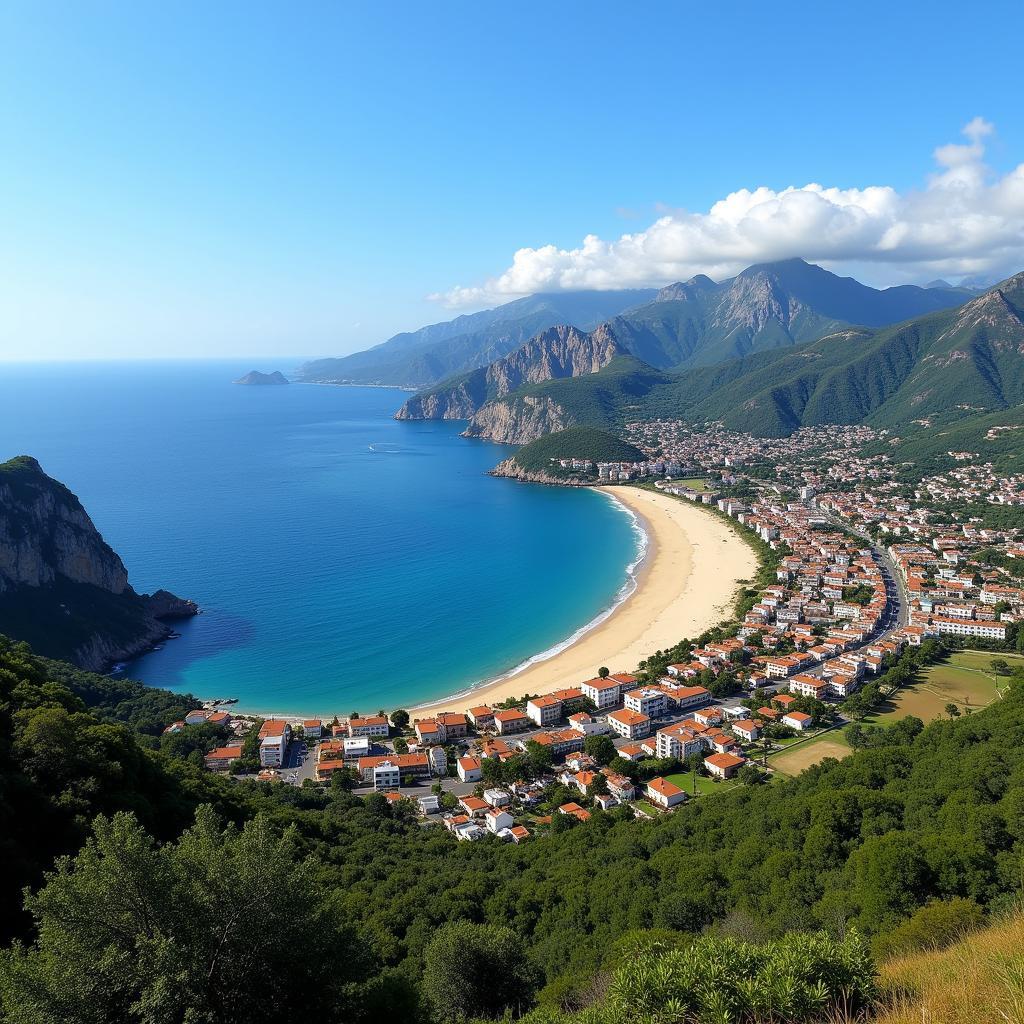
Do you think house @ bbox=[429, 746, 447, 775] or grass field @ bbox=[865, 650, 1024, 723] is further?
grass field @ bbox=[865, 650, 1024, 723]

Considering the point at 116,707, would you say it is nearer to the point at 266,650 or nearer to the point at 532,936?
the point at 266,650

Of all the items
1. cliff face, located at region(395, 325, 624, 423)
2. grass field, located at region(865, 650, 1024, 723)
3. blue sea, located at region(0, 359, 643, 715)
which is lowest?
grass field, located at region(865, 650, 1024, 723)

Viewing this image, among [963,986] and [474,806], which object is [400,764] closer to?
[474,806]

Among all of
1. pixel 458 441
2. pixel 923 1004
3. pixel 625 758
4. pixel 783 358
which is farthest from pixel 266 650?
pixel 783 358

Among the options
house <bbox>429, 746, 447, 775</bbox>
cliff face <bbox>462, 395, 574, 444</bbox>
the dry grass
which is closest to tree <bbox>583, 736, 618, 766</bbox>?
house <bbox>429, 746, 447, 775</bbox>

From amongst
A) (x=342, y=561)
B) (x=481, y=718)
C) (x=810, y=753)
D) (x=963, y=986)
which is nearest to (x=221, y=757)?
(x=481, y=718)

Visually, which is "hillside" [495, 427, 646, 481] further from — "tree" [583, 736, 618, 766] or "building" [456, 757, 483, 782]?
"building" [456, 757, 483, 782]

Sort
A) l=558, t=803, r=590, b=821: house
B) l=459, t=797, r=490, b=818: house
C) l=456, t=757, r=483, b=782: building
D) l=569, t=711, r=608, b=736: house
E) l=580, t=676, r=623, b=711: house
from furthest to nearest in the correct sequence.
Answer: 1. l=580, t=676, r=623, b=711: house
2. l=569, t=711, r=608, b=736: house
3. l=456, t=757, r=483, b=782: building
4. l=459, t=797, r=490, b=818: house
5. l=558, t=803, r=590, b=821: house
